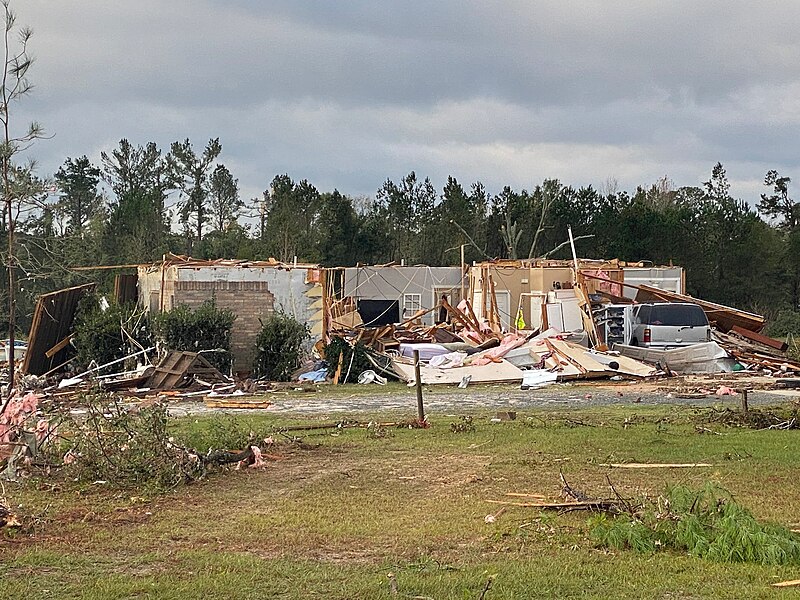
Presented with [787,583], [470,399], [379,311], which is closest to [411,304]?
[379,311]

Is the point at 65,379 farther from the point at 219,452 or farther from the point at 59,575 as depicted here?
the point at 59,575

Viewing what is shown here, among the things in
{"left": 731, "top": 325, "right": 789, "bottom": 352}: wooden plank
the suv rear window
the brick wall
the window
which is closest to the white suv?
the suv rear window

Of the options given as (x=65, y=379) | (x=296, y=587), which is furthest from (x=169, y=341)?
(x=296, y=587)

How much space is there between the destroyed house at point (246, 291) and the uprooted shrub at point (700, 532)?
2056 cm

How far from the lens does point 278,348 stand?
26.5 m

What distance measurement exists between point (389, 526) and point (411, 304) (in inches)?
1306

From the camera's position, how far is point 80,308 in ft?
91.6

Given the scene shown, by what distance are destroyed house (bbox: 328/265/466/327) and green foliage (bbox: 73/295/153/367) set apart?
15660mm

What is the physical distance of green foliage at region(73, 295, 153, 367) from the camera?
84.9ft

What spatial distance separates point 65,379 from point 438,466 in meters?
15.8

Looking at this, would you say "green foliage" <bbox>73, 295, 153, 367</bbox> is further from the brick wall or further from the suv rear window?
the suv rear window

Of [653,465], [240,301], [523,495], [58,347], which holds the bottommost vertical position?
[653,465]

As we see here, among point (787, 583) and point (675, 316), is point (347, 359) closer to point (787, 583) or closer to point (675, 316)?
point (675, 316)

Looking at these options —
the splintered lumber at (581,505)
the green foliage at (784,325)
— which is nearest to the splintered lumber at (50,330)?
the splintered lumber at (581,505)
